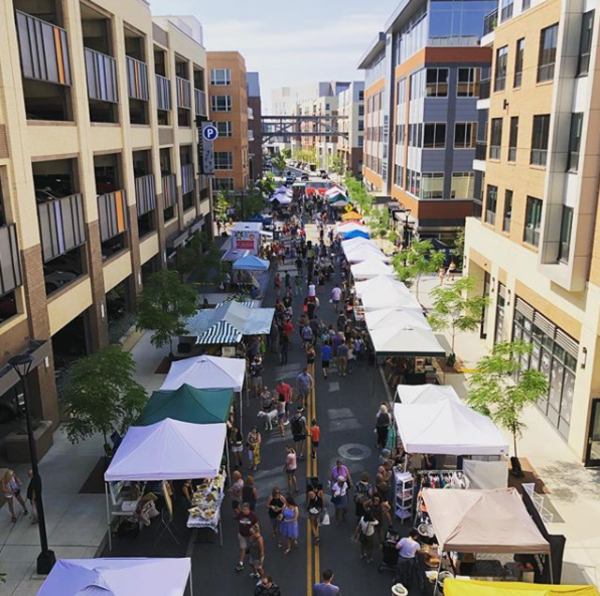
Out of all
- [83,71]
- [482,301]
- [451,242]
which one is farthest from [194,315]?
[451,242]

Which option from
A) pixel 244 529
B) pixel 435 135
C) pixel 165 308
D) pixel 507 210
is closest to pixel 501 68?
pixel 507 210

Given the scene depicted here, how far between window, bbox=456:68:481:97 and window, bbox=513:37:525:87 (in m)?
20.8

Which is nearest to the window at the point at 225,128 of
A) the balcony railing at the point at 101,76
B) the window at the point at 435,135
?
the window at the point at 435,135

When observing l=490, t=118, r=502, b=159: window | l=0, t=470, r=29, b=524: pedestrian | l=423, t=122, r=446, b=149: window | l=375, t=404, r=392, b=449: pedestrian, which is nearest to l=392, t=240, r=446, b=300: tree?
l=490, t=118, r=502, b=159: window

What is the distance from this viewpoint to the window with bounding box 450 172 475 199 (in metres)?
44.9

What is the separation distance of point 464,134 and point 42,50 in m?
32.5

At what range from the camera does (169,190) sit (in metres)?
36.9

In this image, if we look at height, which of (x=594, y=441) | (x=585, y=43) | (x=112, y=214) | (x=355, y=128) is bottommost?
(x=594, y=441)

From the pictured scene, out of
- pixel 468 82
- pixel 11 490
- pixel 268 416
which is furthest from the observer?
pixel 468 82

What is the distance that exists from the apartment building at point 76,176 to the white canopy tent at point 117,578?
21.2ft

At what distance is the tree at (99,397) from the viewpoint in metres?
16.0

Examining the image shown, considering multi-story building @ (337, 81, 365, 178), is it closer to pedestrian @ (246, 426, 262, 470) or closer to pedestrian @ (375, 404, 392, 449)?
pedestrian @ (375, 404, 392, 449)

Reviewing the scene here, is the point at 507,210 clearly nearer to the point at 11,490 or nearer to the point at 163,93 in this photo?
the point at 11,490

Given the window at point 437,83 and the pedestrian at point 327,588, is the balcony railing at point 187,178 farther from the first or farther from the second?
the pedestrian at point 327,588
